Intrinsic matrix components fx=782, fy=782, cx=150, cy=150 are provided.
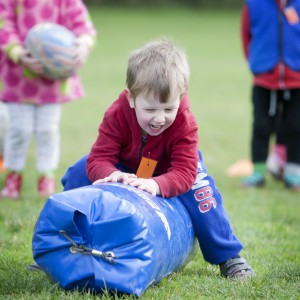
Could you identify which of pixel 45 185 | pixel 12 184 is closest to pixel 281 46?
pixel 45 185

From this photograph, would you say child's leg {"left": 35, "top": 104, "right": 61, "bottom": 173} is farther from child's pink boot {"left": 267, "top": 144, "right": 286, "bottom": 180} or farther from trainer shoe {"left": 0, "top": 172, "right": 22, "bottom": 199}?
child's pink boot {"left": 267, "top": 144, "right": 286, "bottom": 180}

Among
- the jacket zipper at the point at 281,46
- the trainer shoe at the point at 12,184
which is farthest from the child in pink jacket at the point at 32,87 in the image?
the jacket zipper at the point at 281,46

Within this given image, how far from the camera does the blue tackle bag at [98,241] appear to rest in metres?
3.57

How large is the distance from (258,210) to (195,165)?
2.47m

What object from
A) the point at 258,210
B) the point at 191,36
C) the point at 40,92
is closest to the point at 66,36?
the point at 40,92

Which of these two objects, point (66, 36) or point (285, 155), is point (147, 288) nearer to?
point (66, 36)

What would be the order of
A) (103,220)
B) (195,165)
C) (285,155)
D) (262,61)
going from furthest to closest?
(285,155) < (262,61) < (195,165) < (103,220)

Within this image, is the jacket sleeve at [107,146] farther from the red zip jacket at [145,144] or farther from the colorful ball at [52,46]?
the colorful ball at [52,46]

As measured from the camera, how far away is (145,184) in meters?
4.02

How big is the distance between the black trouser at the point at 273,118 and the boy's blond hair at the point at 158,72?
11.9 feet

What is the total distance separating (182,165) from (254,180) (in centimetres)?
378

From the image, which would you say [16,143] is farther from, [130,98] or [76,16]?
[130,98]

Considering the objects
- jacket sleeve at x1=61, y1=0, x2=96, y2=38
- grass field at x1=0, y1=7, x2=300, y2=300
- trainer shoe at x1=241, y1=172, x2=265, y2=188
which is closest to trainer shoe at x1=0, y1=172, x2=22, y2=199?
grass field at x1=0, y1=7, x2=300, y2=300

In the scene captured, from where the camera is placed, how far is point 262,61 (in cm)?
769
